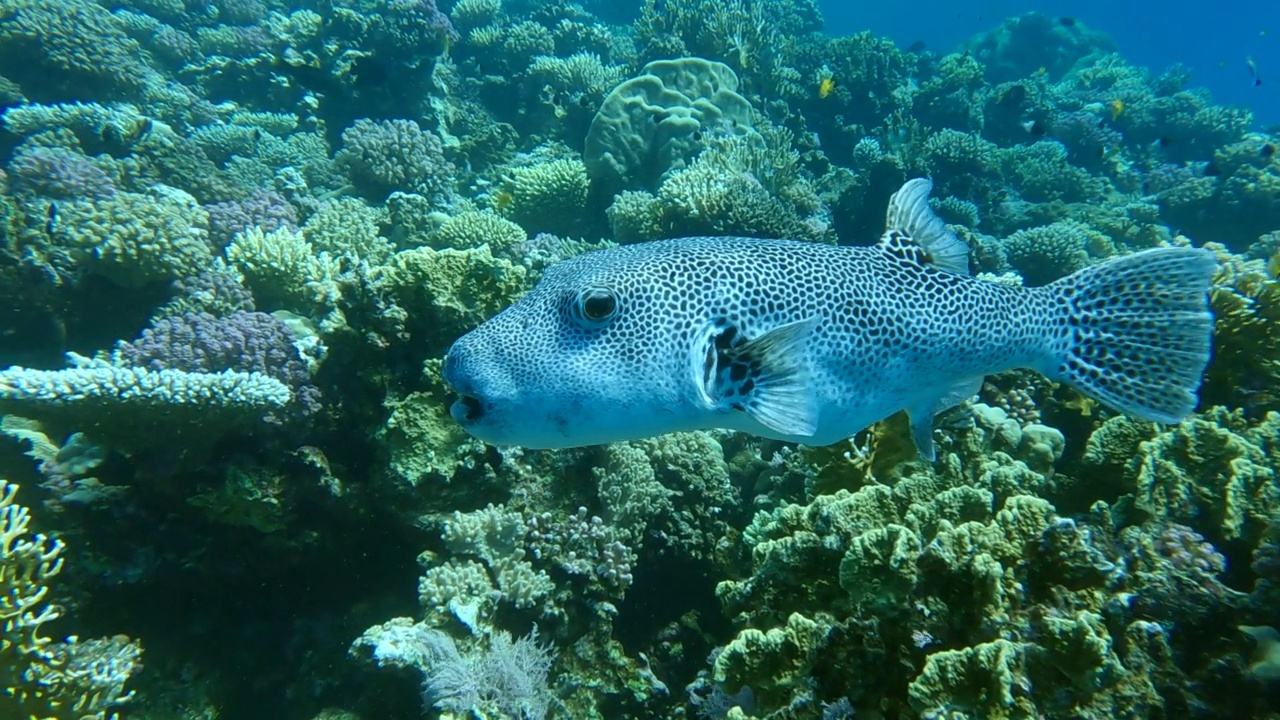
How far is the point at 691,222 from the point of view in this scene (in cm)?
793

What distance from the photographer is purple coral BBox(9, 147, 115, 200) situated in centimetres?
812

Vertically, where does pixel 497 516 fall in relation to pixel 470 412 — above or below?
below

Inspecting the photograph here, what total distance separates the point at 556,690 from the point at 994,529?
8.67 feet

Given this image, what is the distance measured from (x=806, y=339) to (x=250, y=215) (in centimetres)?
837

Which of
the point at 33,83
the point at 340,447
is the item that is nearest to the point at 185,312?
the point at 340,447

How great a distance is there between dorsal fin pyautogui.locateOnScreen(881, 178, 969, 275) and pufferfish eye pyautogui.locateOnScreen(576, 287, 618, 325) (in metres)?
1.76

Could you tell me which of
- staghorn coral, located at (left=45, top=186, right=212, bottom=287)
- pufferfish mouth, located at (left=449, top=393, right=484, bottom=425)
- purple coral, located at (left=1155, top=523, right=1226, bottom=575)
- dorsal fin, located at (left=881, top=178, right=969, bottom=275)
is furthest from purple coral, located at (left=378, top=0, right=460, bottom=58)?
purple coral, located at (left=1155, top=523, right=1226, bottom=575)

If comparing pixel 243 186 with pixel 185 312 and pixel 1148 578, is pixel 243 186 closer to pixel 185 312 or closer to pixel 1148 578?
pixel 185 312

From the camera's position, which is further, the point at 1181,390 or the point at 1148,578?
the point at 1181,390

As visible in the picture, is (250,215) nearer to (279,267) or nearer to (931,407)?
A: (279,267)

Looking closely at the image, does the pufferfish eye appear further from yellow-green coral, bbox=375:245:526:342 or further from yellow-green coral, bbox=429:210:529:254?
yellow-green coral, bbox=429:210:529:254

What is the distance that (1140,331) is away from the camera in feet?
11.3

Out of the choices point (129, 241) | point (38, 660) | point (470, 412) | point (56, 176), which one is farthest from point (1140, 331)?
point (56, 176)

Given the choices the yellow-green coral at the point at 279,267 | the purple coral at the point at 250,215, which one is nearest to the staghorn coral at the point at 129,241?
the yellow-green coral at the point at 279,267
